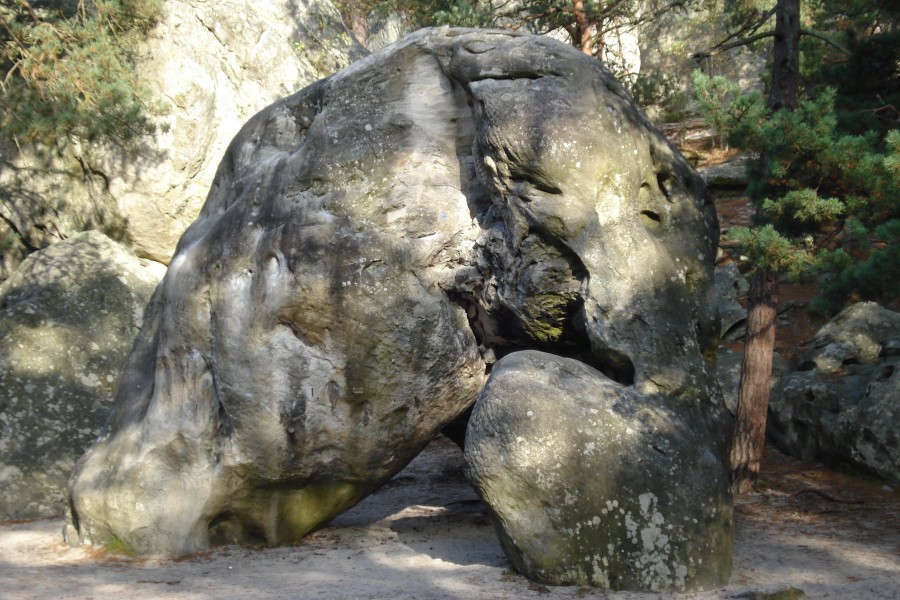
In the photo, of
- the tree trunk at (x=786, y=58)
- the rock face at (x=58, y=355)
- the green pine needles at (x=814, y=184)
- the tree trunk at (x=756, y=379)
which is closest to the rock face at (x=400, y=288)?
the green pine needles at (x=814, y=184)

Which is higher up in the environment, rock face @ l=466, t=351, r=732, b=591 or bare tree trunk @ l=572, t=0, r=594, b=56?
bare tree trunk @ l=572, t=0, r=594, b=56

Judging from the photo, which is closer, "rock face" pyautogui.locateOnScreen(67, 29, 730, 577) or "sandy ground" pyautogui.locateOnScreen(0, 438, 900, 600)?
"sandy ground" pyautogui.locateOnScreen(0, 438, 900, 600)

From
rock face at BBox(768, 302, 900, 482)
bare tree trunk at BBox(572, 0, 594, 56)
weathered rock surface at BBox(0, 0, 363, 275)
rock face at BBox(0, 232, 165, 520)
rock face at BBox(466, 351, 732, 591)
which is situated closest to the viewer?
rock face at BBox(466, 351, 732, 591)

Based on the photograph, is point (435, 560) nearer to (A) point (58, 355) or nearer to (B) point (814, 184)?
(B) point (814, 184)

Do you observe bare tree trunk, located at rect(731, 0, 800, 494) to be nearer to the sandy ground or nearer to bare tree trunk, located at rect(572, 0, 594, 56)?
the sandy ground

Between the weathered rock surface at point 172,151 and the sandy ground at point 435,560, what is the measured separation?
5.88 m

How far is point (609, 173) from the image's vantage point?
6312mm

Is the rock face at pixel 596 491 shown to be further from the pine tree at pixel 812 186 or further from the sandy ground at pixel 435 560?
the pine tree at pixel 812 186

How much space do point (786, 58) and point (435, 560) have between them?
5.74m

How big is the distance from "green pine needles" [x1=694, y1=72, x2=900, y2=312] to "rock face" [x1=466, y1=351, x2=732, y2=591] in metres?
1.96

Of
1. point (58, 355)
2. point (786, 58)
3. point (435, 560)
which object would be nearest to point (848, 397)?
point (786, 58)

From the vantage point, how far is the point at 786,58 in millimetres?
8297

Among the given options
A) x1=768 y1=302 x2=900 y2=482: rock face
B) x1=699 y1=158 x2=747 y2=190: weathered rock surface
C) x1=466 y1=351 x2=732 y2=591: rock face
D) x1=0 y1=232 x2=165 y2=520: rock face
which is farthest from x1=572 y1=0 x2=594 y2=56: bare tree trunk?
x1=466 y1=351 x2=732 y2=591: rock face

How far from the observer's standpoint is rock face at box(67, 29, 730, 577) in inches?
245
